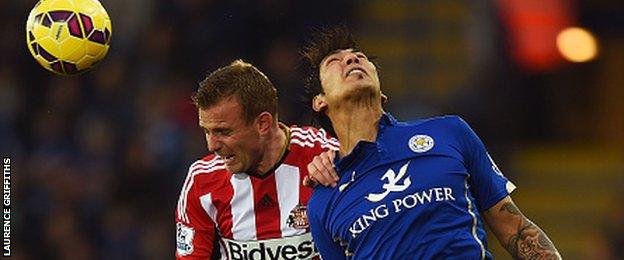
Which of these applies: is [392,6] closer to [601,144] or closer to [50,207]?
[601,144]

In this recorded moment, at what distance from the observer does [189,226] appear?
575cm

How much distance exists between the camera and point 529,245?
17.0ft

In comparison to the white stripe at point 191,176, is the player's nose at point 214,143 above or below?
above

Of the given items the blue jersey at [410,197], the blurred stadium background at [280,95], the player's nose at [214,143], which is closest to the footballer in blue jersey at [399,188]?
the blue jersey at [410,197]

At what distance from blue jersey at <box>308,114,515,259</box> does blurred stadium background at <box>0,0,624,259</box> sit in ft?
15.3

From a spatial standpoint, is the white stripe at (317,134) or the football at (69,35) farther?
the football at (69,35)

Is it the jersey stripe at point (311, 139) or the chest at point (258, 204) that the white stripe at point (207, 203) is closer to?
the chest at point (258, 204)

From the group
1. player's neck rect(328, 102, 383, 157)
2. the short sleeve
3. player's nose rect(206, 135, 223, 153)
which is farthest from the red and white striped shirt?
the short sleeve

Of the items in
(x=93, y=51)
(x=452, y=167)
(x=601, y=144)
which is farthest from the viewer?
(x=601, y=144)

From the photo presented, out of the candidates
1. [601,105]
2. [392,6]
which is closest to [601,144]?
[601,105]

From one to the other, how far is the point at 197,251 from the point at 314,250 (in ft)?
1.66

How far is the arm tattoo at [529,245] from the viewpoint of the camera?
203 inches

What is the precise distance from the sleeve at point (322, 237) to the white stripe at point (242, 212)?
0.49 m

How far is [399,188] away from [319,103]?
22.0 inches
